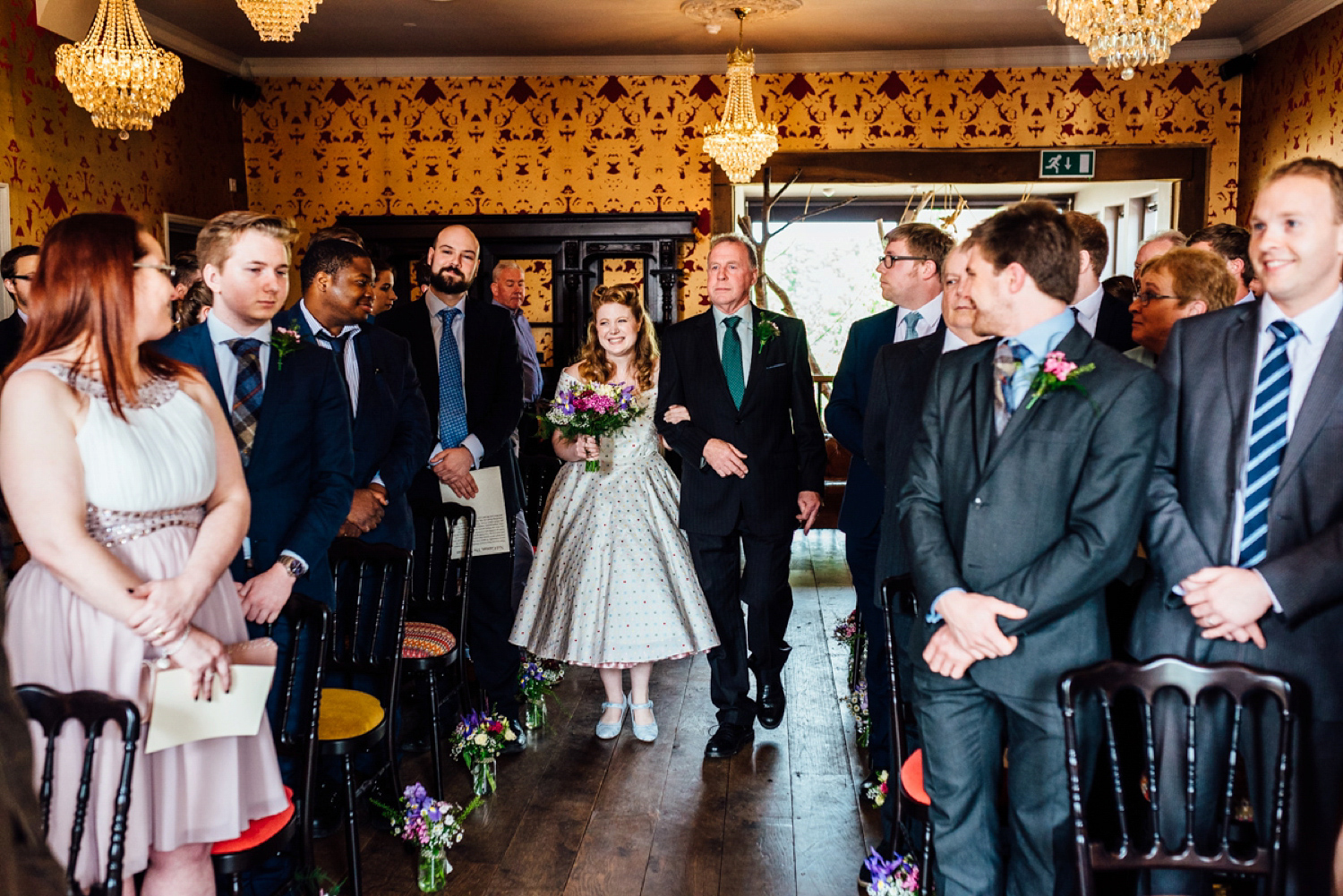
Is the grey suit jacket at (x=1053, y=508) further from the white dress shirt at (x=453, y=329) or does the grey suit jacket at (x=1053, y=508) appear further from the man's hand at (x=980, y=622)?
the white dress shirt at (x=453, y=329)

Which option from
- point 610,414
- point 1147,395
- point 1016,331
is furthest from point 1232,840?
point 610,414

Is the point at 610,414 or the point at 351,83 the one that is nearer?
the point at 610,414

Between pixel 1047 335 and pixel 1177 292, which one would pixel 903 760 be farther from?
pixel 1177 292

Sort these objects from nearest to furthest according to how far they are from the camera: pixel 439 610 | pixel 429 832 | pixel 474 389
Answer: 1. pixel 429 832
2. pixel 439 610
3. pixel 474 389

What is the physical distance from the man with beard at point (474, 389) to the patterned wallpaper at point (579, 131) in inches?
159

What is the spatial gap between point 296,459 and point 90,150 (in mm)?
4427

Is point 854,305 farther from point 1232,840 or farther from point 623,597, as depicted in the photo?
point 1232,840

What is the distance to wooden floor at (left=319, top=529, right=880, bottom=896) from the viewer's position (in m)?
2.91

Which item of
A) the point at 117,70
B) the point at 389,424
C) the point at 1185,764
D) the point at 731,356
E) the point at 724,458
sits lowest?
the point at 1185,764

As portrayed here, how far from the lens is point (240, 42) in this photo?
7270 millimetres

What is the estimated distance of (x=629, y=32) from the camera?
7.04 meters

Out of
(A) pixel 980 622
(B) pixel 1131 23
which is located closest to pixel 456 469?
(A) pixel 980 622

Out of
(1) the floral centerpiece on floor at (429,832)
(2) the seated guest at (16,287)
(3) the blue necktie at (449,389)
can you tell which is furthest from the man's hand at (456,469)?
(2) the seated guest at (16,287)

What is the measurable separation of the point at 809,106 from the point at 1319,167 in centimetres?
614
